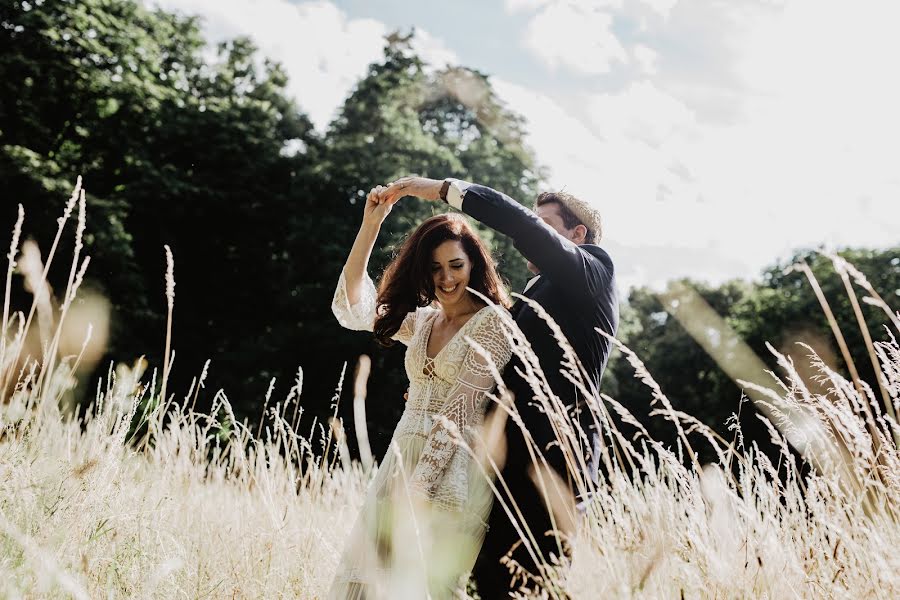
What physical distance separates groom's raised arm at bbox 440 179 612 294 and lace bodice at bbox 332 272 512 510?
227mm

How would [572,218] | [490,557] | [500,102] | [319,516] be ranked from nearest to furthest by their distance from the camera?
[490,557], [572,218], [319,516], [500,102]

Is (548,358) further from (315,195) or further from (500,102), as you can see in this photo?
(500,102)

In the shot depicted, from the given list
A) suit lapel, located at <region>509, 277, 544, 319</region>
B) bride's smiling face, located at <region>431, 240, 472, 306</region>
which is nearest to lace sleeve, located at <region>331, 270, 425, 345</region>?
bride's smiling face, located at <region>431, 240, 472, 306</region>

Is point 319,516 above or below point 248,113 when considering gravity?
below

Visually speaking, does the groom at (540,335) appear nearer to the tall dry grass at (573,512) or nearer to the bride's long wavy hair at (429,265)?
the tall dry grass at (573,512)

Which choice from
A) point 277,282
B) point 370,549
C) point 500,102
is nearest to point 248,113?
point 277,282

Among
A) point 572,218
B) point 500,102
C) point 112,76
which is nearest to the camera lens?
point 572,218

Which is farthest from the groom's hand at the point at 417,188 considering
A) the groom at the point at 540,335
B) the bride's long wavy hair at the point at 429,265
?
the bride's long wavy hair at the point at 429,265

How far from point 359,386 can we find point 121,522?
1683mm

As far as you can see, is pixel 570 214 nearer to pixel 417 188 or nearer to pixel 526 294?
pixel 526 294

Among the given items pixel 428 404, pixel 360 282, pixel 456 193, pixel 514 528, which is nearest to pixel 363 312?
pixel 360 282

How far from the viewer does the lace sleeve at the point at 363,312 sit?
2.73 m

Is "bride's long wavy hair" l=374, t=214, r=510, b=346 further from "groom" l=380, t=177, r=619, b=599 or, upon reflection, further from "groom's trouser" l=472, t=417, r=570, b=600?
"groom's trouser" l=472, t=417, r=570, b=600

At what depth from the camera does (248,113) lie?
18312 mm
